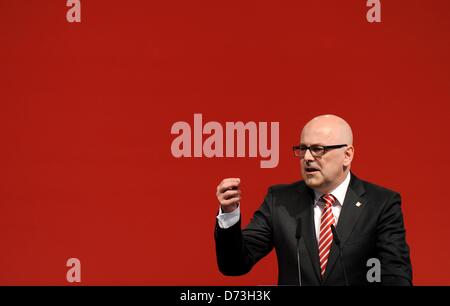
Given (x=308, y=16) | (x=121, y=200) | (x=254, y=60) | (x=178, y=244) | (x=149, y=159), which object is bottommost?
(x=178, y=244)

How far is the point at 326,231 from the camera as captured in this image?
2504mm

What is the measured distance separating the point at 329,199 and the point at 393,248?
31 centimetres

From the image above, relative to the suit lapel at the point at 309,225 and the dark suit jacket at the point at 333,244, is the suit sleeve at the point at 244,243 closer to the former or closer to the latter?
the dark suit jacket at the point at 333,244

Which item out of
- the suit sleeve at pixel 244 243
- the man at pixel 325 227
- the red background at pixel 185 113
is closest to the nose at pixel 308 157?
the man at pixel 325 227

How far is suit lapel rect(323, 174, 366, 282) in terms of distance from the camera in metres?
2.43

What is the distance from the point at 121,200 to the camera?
3.52 metres

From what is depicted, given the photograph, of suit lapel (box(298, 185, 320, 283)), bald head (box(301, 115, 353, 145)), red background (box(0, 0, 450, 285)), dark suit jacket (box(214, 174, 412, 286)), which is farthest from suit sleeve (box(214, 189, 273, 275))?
red background (box(0, 0, 450, 285))

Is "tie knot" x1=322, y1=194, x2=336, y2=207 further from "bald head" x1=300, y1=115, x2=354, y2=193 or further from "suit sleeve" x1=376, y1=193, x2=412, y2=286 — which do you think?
"suit sleeve" x1=376, y1=193, x2=412, y2=286

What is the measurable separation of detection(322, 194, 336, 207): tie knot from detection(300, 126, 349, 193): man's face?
55 mm

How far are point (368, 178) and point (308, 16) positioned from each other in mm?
903

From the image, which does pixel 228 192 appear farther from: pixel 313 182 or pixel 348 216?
pixel 348 216

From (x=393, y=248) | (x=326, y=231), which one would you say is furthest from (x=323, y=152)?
(x=393, y=248)

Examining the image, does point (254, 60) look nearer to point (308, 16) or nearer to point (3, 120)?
point (308, 16)
